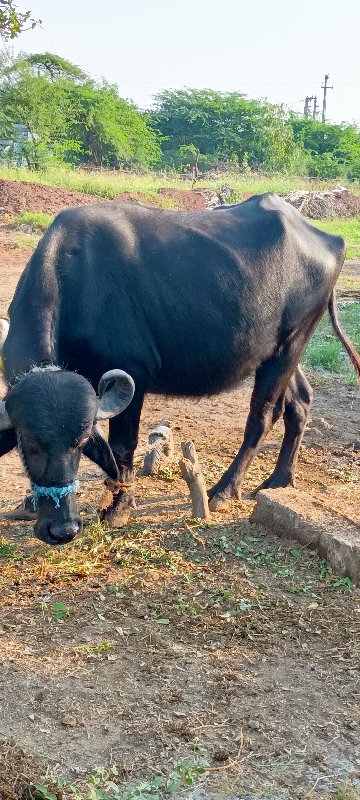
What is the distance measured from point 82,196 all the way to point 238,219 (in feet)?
45.0

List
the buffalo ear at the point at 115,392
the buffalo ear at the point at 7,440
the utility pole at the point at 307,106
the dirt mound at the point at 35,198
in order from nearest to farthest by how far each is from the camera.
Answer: the buffalo ear at the point at 7,440, the buffalo ear at the point at 115,392, the dirt mound at the point at 35,198, the utility pole at the point at 307,106

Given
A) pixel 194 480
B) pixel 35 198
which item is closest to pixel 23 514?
pixel 194 480

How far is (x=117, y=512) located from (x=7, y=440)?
3.27 ft

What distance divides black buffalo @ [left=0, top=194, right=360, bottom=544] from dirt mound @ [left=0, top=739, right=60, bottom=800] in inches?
43.0

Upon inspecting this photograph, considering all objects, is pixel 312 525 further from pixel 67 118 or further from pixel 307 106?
pixel 307 106

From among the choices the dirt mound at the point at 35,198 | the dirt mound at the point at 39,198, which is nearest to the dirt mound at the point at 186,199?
the dirt mound at the point at 39,198

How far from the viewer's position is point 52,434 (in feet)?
11.5

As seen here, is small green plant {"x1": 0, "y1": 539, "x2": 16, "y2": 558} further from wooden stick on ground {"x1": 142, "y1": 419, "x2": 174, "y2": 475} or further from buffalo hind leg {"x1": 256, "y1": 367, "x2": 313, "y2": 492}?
buffalo hind leg {"x1": 256, "y1": 367, "x2": 313, "y2": 492}

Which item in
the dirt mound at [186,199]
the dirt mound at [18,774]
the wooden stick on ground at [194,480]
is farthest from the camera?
the dirt mound at [186,199]

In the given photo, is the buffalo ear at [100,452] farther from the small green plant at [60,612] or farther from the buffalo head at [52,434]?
the small green plant at [60,612]

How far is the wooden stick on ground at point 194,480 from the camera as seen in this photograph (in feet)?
14.7

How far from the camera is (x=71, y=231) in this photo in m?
4.49

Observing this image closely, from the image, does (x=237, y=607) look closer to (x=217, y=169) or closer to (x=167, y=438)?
(x=167, y=438)

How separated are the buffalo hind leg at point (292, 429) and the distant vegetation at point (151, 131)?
21740 millimetres
